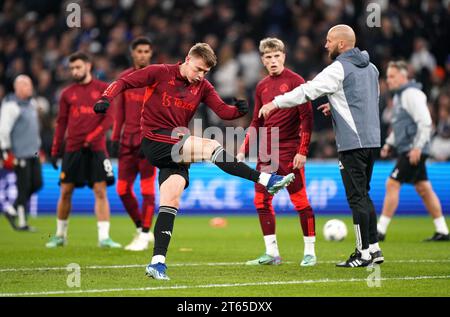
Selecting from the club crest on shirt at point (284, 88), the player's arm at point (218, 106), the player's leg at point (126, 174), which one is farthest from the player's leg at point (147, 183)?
the player's arm at point (218, 106)

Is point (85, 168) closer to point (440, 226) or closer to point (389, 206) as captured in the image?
point (389, 206)

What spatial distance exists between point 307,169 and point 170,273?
9.60m

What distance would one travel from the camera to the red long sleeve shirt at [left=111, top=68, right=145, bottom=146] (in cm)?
1201

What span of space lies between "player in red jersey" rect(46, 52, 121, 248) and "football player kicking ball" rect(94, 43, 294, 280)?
365 centimetres

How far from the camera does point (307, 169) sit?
59.0ft

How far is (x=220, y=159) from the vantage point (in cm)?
838

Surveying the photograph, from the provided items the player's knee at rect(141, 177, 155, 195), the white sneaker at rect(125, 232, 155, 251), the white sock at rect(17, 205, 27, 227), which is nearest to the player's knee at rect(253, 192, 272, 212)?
the white sneaker at rect(125, 232, 155, 251)

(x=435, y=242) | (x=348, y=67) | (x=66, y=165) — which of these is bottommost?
(x=435, y=242)

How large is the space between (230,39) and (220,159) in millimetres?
13904

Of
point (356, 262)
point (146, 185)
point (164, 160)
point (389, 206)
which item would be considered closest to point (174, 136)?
point (164, 160)
